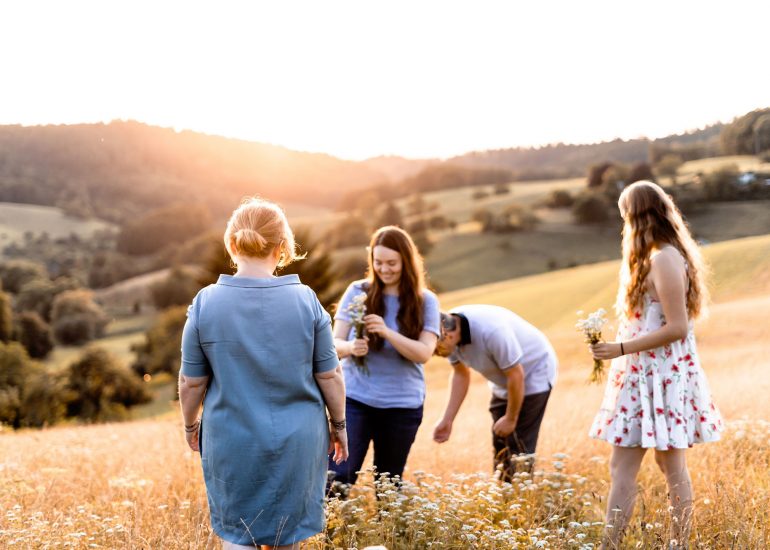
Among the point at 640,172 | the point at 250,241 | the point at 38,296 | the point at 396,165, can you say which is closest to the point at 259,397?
the point at 250,241

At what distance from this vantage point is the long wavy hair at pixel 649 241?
4.00m

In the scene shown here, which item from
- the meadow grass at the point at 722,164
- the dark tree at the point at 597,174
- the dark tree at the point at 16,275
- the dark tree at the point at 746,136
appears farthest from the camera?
the dark tree at the point at 16,275

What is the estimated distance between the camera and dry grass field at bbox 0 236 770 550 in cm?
370

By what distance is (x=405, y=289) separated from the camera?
4445 millimetres

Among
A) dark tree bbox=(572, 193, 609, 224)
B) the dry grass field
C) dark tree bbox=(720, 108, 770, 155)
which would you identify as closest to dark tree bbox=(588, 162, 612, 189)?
dark tree bbox=(572, 193, 609, 224)

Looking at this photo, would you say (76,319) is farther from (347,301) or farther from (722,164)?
(347,301)

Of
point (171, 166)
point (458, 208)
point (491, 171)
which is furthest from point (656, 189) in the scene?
point (171, 166)

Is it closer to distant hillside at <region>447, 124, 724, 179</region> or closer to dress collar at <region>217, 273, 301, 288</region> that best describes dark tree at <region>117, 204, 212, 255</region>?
distant hillside at <region>447, 124, 724, 179</region>

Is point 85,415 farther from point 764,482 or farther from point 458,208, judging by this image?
point 458,208

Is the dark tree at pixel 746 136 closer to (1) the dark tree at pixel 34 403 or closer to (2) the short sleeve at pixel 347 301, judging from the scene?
(1) the dark tree at pixel 34 403

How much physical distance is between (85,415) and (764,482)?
48.4 m

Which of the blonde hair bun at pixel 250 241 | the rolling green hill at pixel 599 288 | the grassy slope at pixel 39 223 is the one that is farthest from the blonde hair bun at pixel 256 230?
the grassy slope at pixel 39 223

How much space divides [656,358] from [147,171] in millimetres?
133469

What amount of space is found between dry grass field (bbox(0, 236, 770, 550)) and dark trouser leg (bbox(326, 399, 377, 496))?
192mm
